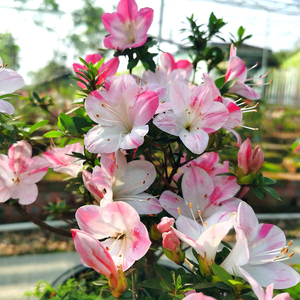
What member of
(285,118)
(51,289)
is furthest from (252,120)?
(51,289)

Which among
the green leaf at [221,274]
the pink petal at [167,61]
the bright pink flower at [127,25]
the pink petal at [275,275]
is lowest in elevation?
the pink petal at [275,275]

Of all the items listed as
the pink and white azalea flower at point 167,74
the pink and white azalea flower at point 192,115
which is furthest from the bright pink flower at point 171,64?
the pink and white azalea flower at point 192,115

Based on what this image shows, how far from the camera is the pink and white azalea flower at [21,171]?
0.61 m

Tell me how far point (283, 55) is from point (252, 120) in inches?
83.7

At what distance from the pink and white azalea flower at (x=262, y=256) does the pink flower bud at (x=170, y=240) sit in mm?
71

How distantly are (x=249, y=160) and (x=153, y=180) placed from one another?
0.17 m

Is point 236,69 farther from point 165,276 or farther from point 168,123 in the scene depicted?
point 165,276

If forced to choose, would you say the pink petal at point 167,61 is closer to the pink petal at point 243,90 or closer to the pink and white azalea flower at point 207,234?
the pink petal at point 243,90

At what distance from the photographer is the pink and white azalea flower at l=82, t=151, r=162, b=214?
19.4 inches

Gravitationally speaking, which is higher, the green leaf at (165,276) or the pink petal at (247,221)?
the pink petal at (247,221)

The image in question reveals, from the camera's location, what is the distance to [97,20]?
2.14 m

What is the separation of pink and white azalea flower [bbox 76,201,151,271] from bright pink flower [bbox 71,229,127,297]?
0.02 m

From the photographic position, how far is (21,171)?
0.62 m

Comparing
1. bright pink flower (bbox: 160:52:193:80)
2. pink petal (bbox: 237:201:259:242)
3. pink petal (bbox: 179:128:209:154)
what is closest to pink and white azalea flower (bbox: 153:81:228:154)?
pink petal (bbox: 179:128:209:154)
